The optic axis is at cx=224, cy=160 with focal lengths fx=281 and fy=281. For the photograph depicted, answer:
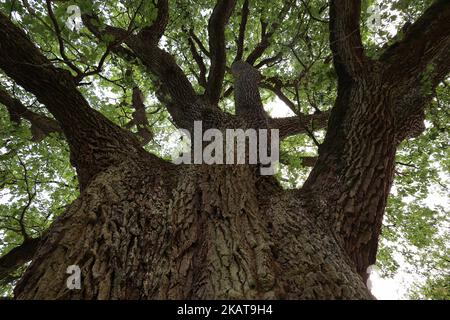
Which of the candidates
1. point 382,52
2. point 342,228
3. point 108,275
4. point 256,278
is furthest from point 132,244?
point 382,52

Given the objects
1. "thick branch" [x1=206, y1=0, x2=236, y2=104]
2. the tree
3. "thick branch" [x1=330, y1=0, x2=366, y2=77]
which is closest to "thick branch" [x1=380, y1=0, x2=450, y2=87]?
the tree

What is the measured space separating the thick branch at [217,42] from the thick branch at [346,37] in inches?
81.1

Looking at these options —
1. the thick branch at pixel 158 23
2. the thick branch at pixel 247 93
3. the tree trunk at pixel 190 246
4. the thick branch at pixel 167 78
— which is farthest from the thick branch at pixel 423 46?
the thick branch at pixel 158 23

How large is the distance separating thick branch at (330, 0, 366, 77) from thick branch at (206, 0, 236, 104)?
2060 mm

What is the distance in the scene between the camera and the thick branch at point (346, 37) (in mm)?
3336

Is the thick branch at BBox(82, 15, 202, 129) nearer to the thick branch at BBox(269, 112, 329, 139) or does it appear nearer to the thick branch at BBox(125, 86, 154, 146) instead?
the thick branch at BBox(125, 86, 154, 146)

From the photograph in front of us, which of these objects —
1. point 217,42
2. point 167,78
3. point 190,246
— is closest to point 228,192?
point 190,246

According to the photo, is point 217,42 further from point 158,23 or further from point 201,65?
point 201,65

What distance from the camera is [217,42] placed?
5.22 m

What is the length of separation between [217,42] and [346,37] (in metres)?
2.53

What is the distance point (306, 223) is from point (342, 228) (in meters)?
0.34

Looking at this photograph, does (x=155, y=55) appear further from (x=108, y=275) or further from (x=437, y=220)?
(x=437, y=220)

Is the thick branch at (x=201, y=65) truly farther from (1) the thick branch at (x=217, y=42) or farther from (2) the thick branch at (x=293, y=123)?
(2) the thick branch at (x=293, y=123)

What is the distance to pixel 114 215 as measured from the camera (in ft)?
8.91
